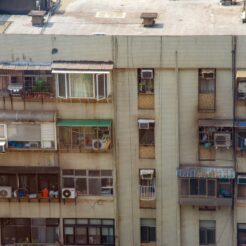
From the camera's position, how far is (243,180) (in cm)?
2392

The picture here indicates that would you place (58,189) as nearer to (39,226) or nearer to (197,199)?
(39,226)

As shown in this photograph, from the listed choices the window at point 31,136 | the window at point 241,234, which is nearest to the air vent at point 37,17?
the window at point 31,136

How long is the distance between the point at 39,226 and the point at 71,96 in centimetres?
437

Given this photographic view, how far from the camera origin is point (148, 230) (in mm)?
24844

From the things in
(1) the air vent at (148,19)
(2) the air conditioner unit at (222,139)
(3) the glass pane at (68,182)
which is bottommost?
(3) the glass pane at (68,182)

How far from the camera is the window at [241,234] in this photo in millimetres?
24453

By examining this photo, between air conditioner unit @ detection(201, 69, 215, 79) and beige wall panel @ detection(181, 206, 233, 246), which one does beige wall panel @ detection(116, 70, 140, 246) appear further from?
air conditioner unit @ detection(201, 69, 215, 79)

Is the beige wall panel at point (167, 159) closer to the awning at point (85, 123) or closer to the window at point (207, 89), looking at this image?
the window at point (207, 89)

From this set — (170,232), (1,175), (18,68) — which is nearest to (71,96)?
(18,68)

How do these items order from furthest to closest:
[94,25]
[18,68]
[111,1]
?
1. [111,1]
2. [94,25]
3. [18,68]

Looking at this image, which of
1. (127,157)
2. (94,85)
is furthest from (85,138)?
(94,85)

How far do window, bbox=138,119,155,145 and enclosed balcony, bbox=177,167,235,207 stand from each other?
1240mm

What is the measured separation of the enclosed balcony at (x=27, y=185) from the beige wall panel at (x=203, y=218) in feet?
12.9

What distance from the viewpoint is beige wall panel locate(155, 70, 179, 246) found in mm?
23359
